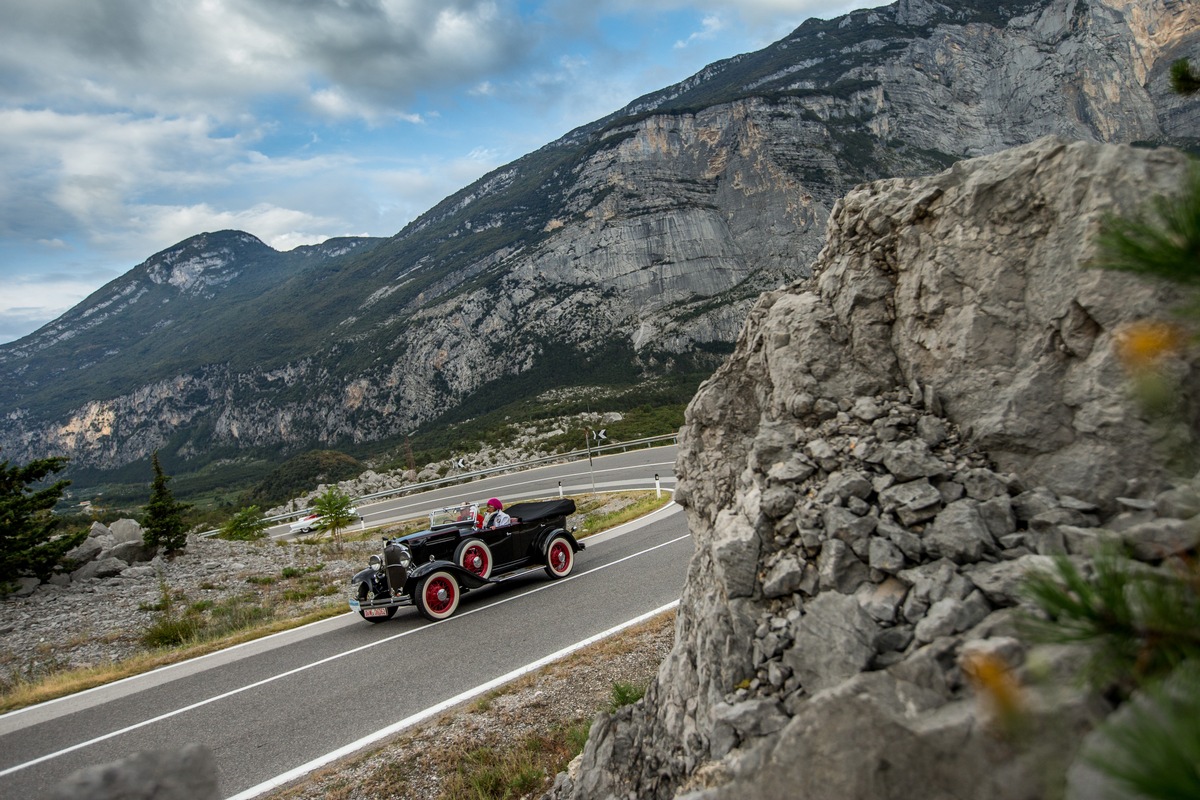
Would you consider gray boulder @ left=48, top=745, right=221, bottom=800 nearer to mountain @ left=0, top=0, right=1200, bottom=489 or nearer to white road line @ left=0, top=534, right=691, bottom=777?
white road line @ left=0, top=534, right=691, bottom=777

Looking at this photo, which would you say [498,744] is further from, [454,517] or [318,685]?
[454,517]

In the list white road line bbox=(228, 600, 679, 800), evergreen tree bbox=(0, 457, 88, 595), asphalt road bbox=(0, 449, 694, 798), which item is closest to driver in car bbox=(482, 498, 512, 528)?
asphalt road bbox=(0, 449, 694, 798)

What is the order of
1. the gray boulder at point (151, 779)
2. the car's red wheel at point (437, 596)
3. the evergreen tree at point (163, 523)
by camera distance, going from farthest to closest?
the evergreen tree at point (163, 523) < the car's red wheel at point (437, 596) < the gray boulder at point (151, 779)

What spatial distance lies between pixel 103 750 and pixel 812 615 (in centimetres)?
730

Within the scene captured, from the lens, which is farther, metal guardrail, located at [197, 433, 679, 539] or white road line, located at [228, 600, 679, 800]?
metal guardrail, located at [197, 433, 679, 539]

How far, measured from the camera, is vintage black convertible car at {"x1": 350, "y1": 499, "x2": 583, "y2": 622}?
9.24 metres

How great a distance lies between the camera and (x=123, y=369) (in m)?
193

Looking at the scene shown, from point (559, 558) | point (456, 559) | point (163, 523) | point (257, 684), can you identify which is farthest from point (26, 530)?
point (559, 558)

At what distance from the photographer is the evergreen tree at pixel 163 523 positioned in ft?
52.1

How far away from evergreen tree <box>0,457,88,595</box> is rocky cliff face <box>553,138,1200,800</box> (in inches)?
585

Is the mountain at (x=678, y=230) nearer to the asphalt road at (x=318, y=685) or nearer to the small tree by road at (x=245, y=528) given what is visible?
the small tree by road at (x=245, y=528)

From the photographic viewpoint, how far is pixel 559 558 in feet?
36.5

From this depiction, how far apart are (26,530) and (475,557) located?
35.1 ft

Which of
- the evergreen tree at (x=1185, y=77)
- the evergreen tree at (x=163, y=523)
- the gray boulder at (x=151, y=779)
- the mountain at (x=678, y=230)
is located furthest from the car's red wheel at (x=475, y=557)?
the mountain at (x=678, y=230)
